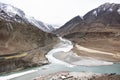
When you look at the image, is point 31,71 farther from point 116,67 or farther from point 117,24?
point 117,24

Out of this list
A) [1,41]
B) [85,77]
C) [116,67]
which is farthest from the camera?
[1,41]

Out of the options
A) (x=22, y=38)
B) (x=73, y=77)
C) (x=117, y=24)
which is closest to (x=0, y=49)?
(x=22, y=38)

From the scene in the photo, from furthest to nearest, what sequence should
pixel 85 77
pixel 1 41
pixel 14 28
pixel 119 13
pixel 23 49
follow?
pixel 119 13 → pixel 14 28 → pixel 23 49 → pixel 1 41 → pixel 85 77

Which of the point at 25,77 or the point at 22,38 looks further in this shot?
the point at 22,38

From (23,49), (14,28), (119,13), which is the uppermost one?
(119,13)

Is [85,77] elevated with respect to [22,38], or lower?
lower

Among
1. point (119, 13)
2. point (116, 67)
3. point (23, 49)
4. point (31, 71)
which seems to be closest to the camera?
point (31, 71)

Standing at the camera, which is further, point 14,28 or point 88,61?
point 14,28

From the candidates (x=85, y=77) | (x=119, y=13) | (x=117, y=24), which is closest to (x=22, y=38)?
(x=85, y=77)

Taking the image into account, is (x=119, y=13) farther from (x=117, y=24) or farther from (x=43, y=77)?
(x=43, y=77)
